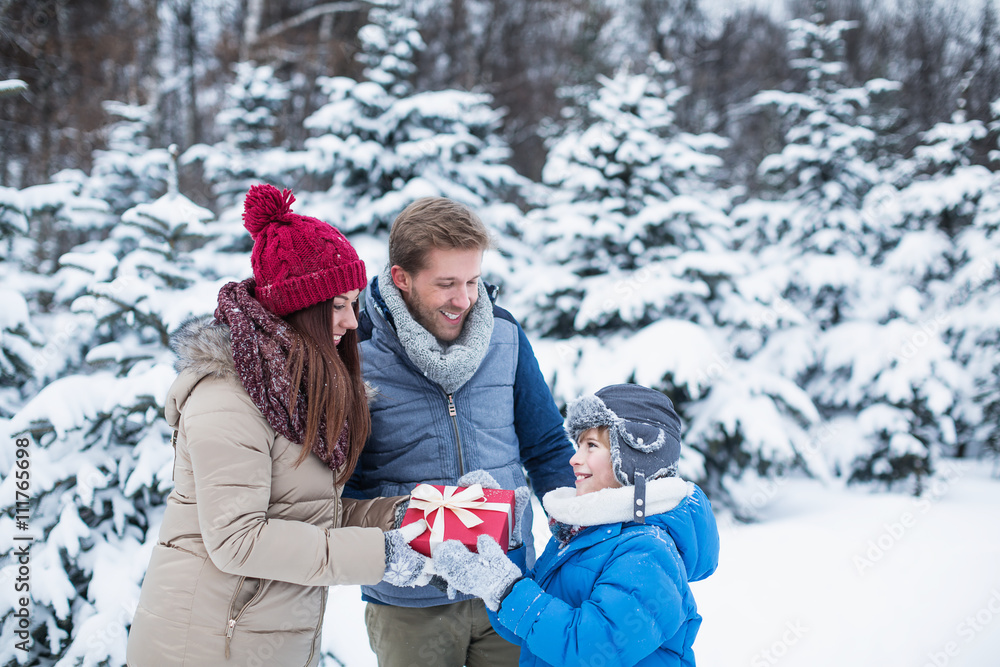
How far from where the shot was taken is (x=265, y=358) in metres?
1.53

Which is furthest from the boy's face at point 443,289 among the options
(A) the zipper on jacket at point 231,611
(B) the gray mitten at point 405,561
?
(A) the zipper on jacket at point 231,611

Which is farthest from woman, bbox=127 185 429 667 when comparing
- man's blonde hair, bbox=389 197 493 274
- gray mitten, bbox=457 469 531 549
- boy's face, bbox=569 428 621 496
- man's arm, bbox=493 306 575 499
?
man's arm, bbox=493 306 575 499

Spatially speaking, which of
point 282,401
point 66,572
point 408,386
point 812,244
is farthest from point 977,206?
point 66,572

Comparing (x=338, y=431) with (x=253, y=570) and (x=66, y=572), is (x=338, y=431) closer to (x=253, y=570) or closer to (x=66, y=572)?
(x=253, y=570)

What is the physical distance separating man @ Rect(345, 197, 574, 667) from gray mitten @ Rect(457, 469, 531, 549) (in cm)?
9

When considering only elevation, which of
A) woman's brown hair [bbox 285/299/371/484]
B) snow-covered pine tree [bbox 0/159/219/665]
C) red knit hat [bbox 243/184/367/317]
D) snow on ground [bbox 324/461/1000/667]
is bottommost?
snow on ground [bbox 324/461/1000/667]

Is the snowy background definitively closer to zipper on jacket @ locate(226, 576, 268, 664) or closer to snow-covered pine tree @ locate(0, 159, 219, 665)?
snow-covered pine tree @ locate(0, 159, 219, 665)

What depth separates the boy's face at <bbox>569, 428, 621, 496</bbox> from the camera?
1.81m

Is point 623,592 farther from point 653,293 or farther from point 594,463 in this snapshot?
point 653,293

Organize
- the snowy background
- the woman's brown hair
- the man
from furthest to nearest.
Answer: the snowy background → the man → the woman's brown hair

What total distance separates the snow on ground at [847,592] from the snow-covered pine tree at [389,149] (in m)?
3.89

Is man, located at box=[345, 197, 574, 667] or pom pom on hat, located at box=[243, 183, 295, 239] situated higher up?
pom pom on hat, located at box=[243, 183, 295, 239]

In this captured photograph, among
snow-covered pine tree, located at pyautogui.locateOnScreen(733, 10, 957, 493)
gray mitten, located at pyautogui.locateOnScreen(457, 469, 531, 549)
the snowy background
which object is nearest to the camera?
gray mitten, located at pyautogui.locateOnScreen(457, 469, 531, 549)

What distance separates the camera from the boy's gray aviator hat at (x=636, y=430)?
175cm
